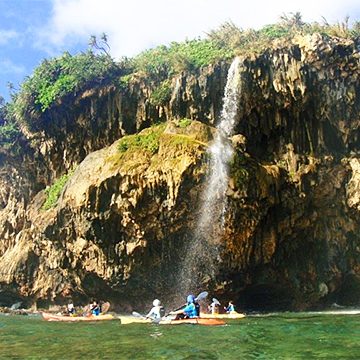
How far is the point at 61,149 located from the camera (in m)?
28.5

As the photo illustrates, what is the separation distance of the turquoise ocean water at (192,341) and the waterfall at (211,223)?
5.08m

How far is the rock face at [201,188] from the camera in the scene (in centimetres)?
2122

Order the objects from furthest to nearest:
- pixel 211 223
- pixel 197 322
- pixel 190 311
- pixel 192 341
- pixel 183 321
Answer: pixel 211 223, pixel 190 311, pixel 183 321, pixel 197 322, pixel 192 341

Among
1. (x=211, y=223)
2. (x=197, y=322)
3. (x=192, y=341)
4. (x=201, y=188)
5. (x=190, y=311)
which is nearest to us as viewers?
(x=192, y=341)

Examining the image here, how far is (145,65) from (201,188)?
1017cm

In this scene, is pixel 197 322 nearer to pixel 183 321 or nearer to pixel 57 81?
pixel 183 321

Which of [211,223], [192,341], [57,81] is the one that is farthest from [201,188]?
[57,81]

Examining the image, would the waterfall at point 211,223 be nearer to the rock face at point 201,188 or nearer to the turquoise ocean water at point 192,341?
the rock face at point 201,188

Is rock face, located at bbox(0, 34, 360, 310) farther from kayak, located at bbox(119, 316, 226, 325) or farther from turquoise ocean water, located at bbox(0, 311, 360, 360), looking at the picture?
turquoise ocean water, located at bbox(0, 311, 360, 360)

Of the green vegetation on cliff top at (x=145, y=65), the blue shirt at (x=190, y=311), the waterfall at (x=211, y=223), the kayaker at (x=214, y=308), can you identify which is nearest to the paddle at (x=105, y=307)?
the waterfall at (x=211, y=223)

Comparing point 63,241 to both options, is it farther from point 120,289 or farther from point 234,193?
point 234,193

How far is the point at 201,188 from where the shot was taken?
2070cm

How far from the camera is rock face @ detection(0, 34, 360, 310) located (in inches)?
835

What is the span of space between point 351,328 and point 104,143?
17425mm
